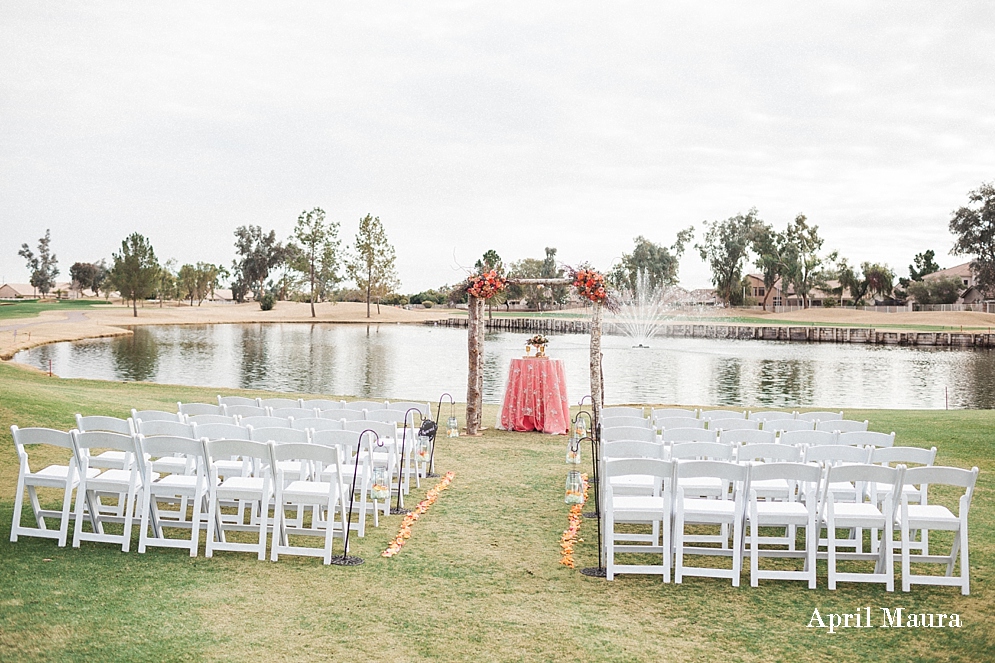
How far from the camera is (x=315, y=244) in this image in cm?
10525

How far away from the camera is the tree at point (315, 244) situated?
104 m

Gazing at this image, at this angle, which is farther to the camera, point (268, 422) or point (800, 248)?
point (800, 248)

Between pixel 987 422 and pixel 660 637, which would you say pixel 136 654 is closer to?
pixel 660 637

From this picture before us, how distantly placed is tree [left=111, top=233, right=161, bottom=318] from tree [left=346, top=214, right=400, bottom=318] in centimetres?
2419

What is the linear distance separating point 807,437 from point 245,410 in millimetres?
6853

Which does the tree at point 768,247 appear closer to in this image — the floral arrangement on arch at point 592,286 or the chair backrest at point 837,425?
the floral arrangement on arch at point 592,286

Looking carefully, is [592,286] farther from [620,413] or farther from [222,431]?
[222,431]

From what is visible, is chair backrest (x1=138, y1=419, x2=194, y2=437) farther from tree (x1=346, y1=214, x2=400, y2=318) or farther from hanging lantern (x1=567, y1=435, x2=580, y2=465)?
tree (x1=346, y1=214, x2=400, y2=318)

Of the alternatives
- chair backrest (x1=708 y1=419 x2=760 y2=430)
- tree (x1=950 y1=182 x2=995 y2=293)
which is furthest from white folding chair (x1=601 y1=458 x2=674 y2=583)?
tree (x1=950 y1=182 x2=995 y2=293)

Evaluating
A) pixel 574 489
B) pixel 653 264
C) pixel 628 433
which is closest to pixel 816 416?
pixel 628 433

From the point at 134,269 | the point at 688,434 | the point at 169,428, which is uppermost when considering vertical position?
the point at 134,269

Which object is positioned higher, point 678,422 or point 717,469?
point 717,469

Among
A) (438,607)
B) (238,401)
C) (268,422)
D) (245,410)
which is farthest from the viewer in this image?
(238,401)

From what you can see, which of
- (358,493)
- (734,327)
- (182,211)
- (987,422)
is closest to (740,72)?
(987,422)
